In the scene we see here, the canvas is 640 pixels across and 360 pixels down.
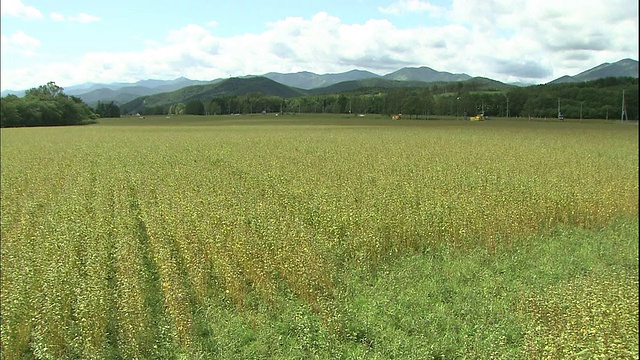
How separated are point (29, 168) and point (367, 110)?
353 feet

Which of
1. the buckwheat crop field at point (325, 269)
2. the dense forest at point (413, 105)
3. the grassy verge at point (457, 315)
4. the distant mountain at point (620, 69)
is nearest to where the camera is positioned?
the distant mountain at point (620, 69)

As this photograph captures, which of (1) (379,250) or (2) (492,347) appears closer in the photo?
(2) (492,347)

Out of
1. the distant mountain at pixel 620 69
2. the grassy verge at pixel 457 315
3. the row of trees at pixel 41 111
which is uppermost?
the row of trees at pixel 41 111

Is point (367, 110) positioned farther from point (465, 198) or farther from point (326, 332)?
point (326, 332)

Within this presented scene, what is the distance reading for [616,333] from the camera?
5.79 metres

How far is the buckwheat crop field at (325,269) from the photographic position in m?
6.37

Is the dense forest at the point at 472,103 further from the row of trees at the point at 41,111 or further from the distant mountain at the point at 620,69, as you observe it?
the row of trees at the point at 41,111

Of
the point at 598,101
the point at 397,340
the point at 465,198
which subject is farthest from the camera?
the point at 598,101

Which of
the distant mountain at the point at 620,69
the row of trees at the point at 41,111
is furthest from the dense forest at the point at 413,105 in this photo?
the distant mountain at the point at 620,69

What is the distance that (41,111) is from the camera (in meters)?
92.8

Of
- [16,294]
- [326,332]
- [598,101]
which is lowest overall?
[326,332]

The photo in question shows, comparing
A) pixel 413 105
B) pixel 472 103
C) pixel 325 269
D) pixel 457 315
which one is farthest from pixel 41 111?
pixel 457 315

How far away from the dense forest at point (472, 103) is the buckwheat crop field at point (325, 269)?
730 inches

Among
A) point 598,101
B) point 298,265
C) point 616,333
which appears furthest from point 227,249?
point 598,101
